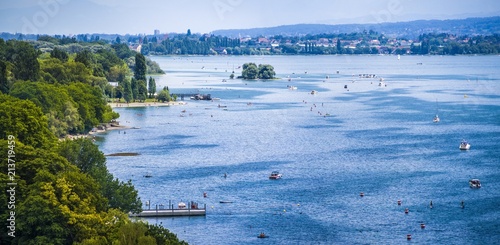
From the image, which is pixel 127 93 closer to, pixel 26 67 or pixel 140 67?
pixel 140 67

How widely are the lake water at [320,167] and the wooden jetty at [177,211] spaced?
67 centimetres

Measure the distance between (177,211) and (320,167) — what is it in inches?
756

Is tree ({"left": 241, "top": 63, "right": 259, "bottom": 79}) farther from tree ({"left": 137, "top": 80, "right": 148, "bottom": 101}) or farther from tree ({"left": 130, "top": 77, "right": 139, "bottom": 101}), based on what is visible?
tree ({"left": 130, "top": 77, "right": 139, "bottom": 101})

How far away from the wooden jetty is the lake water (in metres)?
0.67

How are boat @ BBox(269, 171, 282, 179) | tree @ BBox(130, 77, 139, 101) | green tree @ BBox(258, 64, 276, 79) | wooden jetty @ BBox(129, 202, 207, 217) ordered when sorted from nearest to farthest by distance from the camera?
wooden jetty @ BBox(129, 202, 207, 217) < boat @ BBox(269, 171, 282, 179) < tree @ BBox(130, 77, 139, 101) < green tree @ BBox(258, 64, 276, 79)

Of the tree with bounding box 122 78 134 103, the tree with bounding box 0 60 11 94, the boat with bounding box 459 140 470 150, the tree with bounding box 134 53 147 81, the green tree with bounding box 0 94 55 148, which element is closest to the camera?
the green tree with bounding box 0 94 55 148

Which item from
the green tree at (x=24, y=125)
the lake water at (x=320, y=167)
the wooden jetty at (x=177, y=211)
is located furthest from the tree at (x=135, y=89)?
the wooden jetty at (x=177, y=211)

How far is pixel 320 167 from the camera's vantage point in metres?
68.6

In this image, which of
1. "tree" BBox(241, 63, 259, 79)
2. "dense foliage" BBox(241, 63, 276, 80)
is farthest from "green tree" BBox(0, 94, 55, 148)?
"dense foliage" BBox(241, 63, 276, 80)

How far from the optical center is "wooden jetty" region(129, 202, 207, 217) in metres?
51.8

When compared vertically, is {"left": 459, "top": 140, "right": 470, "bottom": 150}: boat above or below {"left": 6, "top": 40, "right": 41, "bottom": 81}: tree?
below

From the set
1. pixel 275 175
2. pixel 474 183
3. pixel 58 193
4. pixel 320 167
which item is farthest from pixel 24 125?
pixel 474 183

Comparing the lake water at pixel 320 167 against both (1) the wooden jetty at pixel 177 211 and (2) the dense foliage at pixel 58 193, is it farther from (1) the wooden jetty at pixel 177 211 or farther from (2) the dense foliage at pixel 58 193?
(2) the dense foliage at pixel 58 193

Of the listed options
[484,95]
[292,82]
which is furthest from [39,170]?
[292,82]
